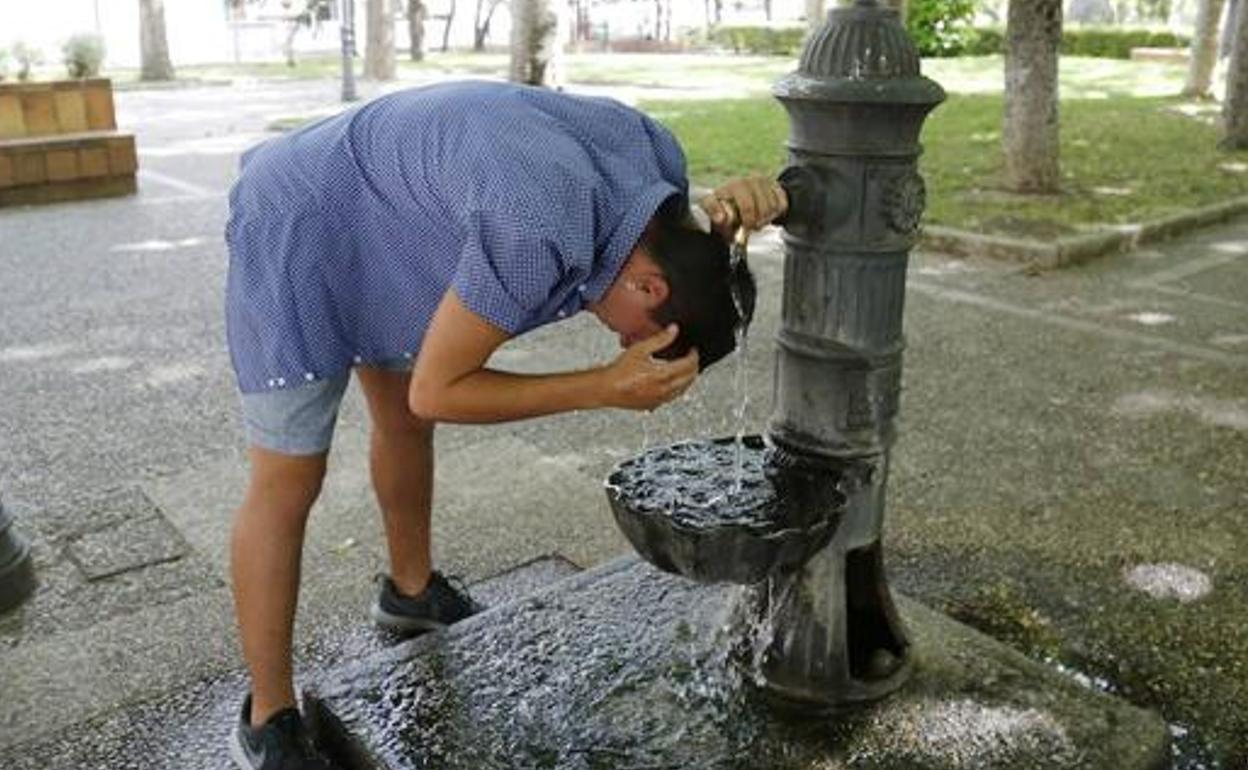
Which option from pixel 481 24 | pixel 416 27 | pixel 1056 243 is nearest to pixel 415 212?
pixel 1056 243

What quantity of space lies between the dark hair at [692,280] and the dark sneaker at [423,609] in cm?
106

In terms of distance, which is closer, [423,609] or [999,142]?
[423,609]

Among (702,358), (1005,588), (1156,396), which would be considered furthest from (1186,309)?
(702,358)

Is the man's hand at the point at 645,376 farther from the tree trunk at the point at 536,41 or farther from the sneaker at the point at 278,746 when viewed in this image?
the tree trunk at the point at 536,41

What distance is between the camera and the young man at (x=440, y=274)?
5.51 feet

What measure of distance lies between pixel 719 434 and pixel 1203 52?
1198cm

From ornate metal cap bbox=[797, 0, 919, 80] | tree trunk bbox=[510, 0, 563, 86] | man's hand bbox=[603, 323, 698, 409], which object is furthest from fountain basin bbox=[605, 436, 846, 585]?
tree trunk bbox=[510, 0, 563, 86]

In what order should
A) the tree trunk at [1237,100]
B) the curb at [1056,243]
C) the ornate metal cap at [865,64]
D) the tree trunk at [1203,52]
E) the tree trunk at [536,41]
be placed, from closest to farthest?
the ornate metal cap at [865,64] < the curb at [1056,243] < the tree trunk at [1237,100] < the tree trunk at [536,41] < the tree trunk at [1203,52]

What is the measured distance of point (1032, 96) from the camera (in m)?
7.33

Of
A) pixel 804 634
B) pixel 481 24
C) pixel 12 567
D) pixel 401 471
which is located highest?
pixel 481 24

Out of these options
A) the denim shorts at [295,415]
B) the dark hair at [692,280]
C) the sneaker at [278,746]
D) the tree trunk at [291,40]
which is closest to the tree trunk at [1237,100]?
the dark hair at [692,280]

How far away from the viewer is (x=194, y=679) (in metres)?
2.53

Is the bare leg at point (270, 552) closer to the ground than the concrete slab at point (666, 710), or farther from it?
farther from it

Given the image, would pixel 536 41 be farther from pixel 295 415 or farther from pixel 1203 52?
pixel 295 415
